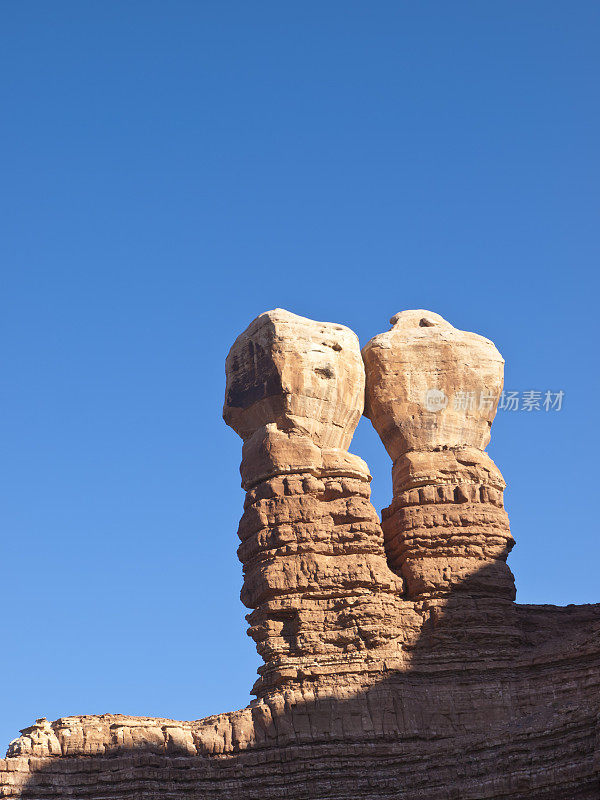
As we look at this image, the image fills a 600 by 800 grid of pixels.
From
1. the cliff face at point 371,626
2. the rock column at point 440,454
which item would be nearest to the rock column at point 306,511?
the cliff face at point 371,626

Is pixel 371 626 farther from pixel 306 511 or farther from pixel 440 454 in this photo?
pixel 440 454

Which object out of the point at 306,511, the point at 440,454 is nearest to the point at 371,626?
the point at 306,511

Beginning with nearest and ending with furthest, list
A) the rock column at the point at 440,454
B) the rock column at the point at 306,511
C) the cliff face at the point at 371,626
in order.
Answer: the cliff face at the point at 371,626, the rock column at the point at 306,511, the rock column at the point at 440,454

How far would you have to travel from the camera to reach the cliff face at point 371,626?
37594mm

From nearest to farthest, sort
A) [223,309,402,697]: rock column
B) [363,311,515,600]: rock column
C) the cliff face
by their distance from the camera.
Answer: the cliff face < [223,309,402,697]: rock column < [363,311,515,600]: rock column

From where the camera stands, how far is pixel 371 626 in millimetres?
41188

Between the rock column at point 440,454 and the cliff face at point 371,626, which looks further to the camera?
the rock column at point 440,454

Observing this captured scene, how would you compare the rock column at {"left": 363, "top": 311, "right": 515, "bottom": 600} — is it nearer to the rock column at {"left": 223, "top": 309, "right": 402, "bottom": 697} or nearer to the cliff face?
the cliff face

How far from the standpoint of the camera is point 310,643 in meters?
40.7

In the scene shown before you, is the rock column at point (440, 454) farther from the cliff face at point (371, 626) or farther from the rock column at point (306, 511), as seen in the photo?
the rock column at point (306, 511)

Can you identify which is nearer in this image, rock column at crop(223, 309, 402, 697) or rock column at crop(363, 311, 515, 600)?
rock column at crop(223, 309, 402, 697)

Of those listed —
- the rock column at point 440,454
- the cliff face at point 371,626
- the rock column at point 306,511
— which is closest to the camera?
the cliff face at point 371,626

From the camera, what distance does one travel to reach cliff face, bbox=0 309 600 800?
37.6m

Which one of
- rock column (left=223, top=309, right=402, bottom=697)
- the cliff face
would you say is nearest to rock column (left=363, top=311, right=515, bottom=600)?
the cliff face
